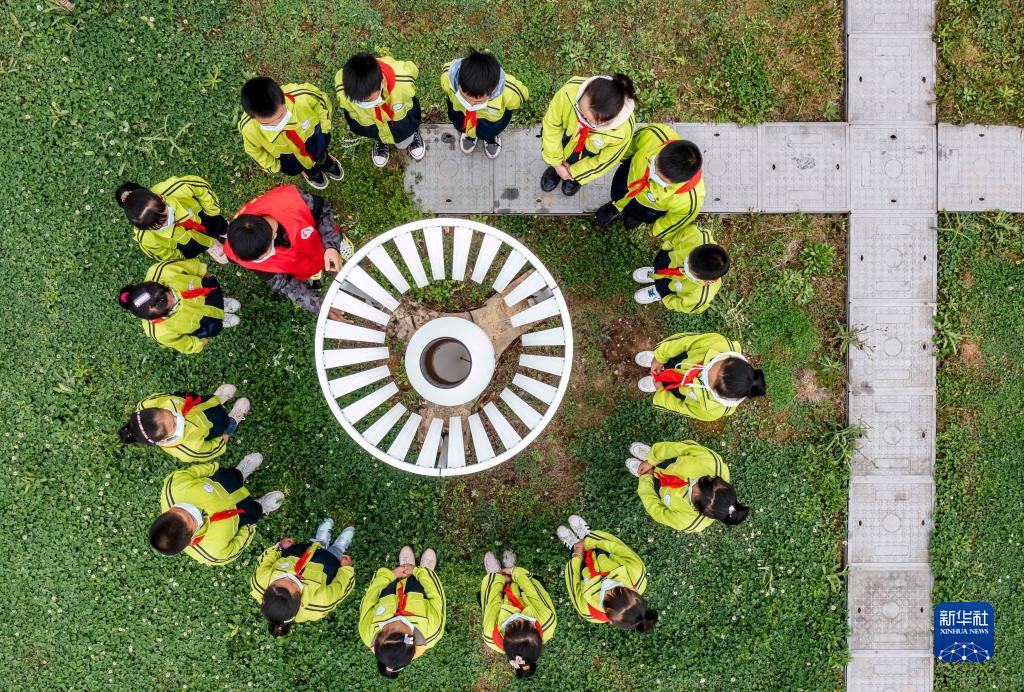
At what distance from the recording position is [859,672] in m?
7.11

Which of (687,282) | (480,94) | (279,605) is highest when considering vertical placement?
(480,94)

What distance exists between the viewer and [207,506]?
5.73 meters

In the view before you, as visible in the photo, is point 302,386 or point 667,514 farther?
point 302,386

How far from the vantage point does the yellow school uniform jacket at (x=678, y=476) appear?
18.9 feet

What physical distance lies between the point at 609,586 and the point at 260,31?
6779 millimetres

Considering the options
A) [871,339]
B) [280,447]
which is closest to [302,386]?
[280,447]

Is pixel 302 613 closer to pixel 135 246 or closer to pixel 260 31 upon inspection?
pixel 135 246

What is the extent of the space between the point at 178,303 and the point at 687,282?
4604 mm

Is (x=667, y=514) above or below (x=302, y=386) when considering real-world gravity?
below

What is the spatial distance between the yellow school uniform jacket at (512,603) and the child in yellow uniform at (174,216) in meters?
4.36

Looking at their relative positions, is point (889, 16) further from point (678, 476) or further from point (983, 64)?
point (678, 476)

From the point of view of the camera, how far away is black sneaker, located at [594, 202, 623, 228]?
260 inches

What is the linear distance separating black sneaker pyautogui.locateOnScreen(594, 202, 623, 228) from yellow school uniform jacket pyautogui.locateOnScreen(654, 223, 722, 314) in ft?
2.49

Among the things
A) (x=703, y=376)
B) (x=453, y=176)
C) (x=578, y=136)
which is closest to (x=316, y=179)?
(x=453, y=176)
